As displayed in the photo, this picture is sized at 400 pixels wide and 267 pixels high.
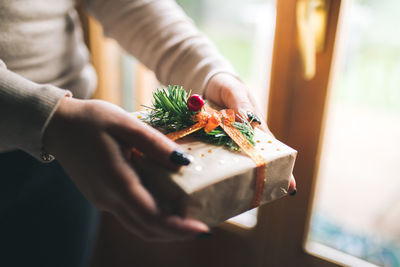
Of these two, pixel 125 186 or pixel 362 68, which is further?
pixel 362 68

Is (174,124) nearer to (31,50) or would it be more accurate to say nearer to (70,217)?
(31,50)

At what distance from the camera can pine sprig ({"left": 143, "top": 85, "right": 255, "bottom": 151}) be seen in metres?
0.48

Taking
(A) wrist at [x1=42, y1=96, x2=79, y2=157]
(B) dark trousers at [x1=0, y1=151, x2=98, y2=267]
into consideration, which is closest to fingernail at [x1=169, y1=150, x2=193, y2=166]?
(A) wrist at [x1=42, y1=96, x2=79, y2=157]

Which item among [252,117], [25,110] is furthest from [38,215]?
[252,117]

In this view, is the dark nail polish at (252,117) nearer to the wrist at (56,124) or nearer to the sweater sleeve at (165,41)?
the sweater sleeve at (165,41)

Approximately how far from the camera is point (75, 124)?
1.25ft

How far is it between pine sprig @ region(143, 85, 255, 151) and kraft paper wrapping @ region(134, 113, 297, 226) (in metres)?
0.01

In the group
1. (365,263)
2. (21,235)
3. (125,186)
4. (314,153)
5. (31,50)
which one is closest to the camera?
(125,186)

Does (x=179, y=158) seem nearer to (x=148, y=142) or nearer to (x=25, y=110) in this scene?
(x=148, y=142)

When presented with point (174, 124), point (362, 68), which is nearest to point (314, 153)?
point (362, 68)

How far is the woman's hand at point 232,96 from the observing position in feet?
1.71

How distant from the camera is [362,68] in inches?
36.3

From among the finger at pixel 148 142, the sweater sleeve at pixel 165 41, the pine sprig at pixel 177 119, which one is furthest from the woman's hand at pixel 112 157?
the sweater sleeve at pixel 165 41

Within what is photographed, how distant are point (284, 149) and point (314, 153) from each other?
45 centimetres
